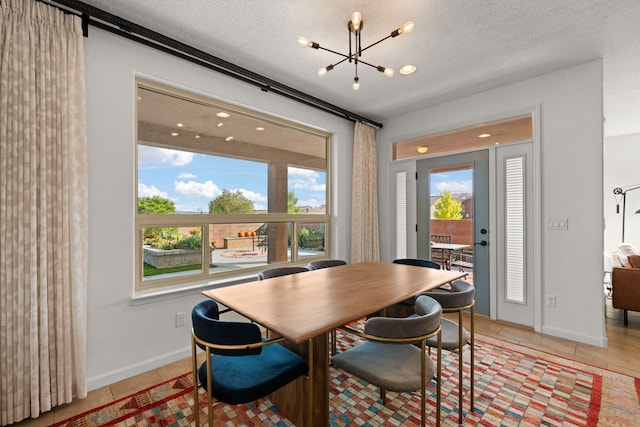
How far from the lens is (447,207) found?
4.12 metres

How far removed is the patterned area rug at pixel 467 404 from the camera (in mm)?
1844

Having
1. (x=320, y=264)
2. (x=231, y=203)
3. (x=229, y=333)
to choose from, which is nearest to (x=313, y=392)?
(x=229, y=333)

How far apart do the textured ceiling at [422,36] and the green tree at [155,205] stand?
143 centimetres

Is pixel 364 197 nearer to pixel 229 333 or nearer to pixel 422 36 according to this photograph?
pixel 422 36

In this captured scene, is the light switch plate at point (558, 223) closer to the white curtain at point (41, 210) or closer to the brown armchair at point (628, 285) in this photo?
the brown armchair at point (628, 285)

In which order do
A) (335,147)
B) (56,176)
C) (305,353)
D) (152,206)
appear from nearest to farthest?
(305,353) → (56,176) → (152,206) → (335,147)

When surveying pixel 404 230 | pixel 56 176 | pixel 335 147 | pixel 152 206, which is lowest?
pixel 404 230

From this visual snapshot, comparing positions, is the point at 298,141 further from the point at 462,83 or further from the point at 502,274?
the point at 502,274

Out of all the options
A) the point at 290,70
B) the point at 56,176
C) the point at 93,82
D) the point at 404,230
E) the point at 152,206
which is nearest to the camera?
the point at 56,176

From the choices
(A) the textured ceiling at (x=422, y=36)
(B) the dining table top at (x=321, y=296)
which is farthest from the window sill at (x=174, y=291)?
(A) the textured ceiling at (x=422, y=36)

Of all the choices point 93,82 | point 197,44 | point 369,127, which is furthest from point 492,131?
point 93,82

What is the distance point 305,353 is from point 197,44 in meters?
2.73

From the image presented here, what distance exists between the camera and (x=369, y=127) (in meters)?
4.67

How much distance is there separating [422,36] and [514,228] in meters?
2.40
